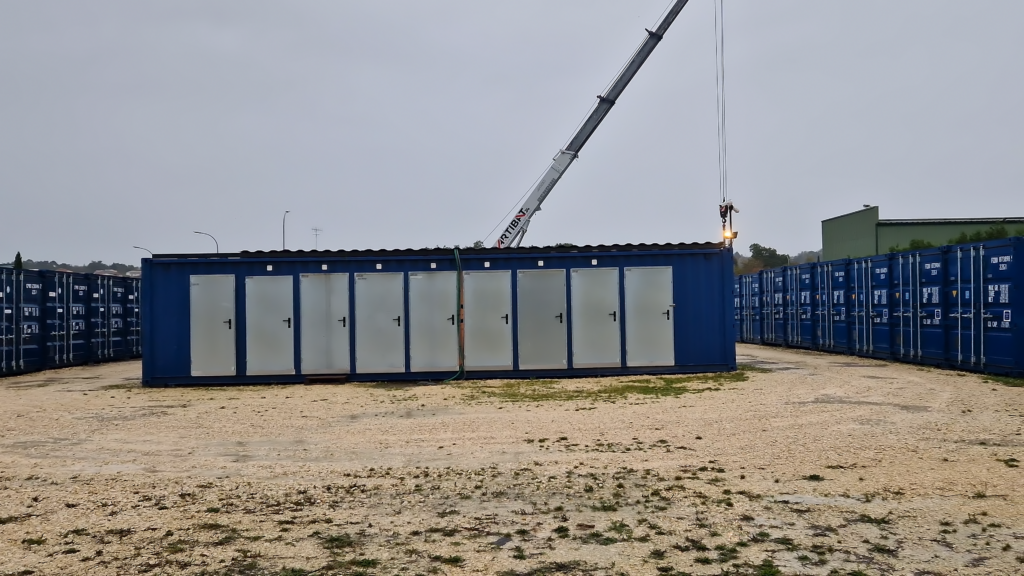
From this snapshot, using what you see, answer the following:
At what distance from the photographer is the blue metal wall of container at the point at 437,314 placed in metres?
15.9

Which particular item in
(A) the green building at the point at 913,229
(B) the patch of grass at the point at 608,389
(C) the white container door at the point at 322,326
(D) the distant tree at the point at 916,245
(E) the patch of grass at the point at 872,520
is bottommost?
(B) the patch of grass at the point at 608,389

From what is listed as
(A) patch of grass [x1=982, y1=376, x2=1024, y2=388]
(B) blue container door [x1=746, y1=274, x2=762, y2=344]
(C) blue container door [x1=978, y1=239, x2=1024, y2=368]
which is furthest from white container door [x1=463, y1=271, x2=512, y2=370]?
(B) blue container door [x1=746, y1=274, x2=762, y2=344]

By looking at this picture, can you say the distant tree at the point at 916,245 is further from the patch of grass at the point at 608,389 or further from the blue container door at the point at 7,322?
the blue container door at the point at 7,322

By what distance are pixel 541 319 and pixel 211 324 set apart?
7185 millimetres

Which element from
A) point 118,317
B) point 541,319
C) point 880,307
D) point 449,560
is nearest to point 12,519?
point 449,560

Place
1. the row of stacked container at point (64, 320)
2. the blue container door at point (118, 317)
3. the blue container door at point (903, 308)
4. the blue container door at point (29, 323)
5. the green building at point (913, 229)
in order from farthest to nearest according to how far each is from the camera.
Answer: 1. the green building at point (913, 229)
2. the blue container door at point (118, 317)
3. the blue container door at point (29, 323)
4. the row of stacked container at point (64, 320)
5. the blue container door at point (903, 308)

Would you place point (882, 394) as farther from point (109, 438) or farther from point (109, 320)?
point (109, 320)

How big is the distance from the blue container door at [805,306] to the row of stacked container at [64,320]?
2221 centimetres

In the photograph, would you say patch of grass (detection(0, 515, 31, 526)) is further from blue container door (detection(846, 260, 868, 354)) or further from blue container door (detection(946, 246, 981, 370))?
blue container door (detection(846, 260, 868, 354))

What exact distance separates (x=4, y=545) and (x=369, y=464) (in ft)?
10.7

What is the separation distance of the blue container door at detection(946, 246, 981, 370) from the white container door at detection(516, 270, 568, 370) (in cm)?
829

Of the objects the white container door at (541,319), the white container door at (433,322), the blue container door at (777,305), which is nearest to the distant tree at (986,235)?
the blue container door at (777,305)

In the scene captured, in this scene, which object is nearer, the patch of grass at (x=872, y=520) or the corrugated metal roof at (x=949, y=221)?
the patch of grass at (x=872, y=520)

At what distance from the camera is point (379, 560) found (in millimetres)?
4738
